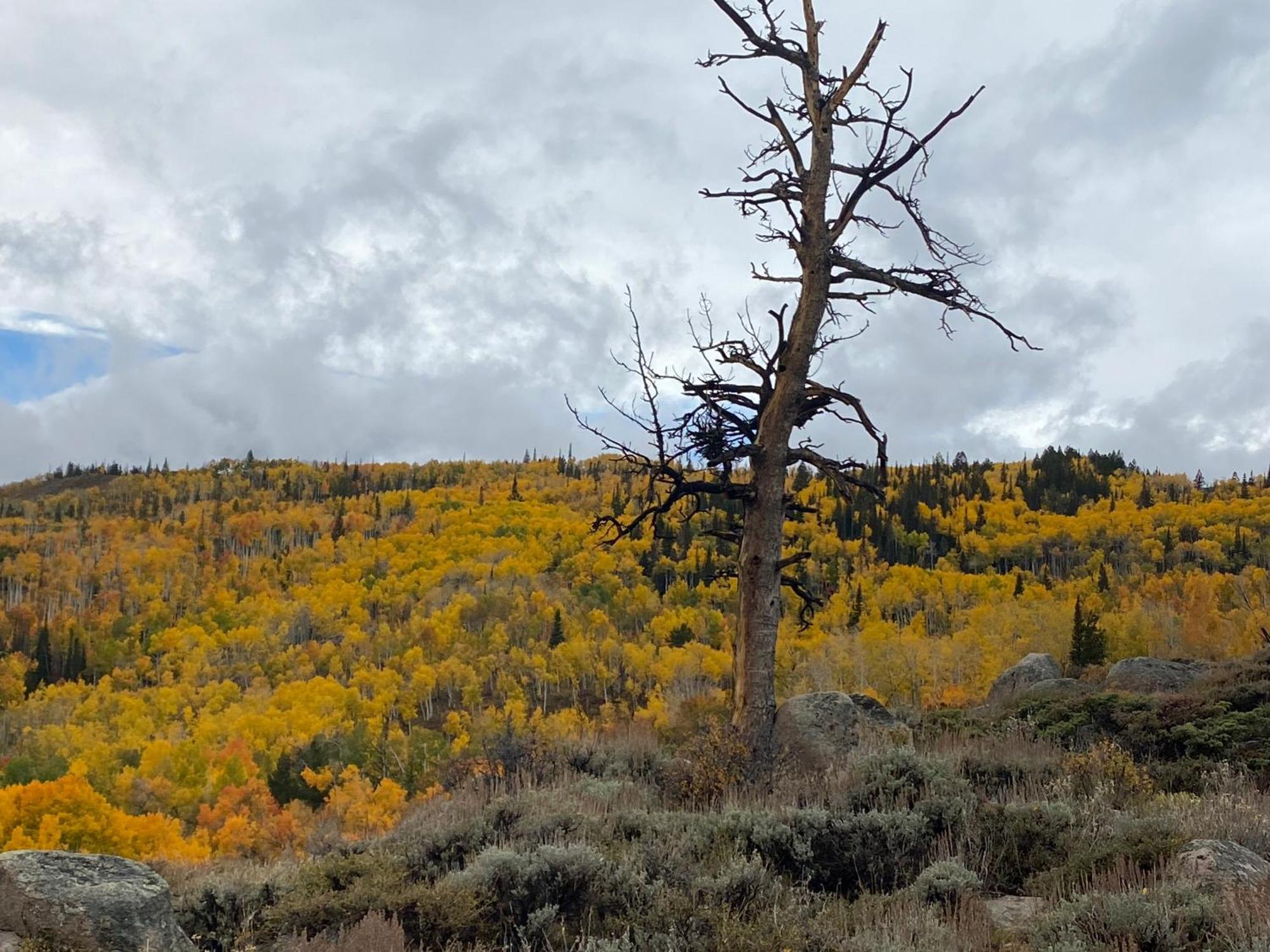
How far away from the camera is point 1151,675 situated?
20797mm

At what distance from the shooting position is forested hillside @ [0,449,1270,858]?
64312 millimetres

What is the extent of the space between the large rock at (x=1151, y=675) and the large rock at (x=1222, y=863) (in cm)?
1567

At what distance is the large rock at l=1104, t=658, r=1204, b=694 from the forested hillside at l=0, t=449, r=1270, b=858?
17.9 m

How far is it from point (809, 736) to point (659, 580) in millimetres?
121602

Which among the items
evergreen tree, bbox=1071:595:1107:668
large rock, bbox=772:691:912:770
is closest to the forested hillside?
evergreen tree, bbox=1071:595:1107:668

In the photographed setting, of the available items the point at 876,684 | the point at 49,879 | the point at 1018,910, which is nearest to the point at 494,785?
the point at 49,879

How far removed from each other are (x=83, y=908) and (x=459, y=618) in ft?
419

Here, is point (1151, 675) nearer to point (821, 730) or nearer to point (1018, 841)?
point (821, 730)

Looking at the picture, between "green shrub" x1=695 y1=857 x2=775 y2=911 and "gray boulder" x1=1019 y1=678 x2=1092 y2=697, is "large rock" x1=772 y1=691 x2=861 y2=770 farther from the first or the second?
"gray boulder" x1=1019 y1=678 x2=1092 y2=697

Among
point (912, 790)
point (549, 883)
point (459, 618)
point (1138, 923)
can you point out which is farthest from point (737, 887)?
point (459, 618)

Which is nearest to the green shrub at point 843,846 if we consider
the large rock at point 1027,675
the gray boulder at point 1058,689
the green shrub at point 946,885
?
the green shrub at point 946,885

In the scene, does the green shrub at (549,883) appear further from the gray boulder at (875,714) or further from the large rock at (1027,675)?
the large rock at (1027,675)

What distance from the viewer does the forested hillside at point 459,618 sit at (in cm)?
6431

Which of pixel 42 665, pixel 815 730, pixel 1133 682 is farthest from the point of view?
pixel 42 665
